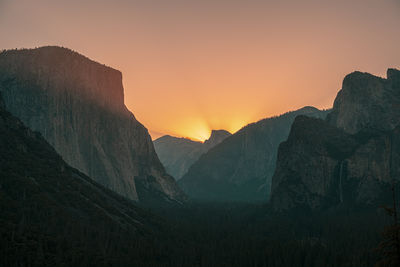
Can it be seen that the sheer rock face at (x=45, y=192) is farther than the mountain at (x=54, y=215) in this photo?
Yes

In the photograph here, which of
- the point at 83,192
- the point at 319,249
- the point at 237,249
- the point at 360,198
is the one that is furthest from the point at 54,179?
the point at 360,198

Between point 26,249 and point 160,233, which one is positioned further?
point 160,233

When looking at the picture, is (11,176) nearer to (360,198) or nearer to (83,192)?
(83,192)

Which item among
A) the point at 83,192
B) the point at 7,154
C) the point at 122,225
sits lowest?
the point at 122,225

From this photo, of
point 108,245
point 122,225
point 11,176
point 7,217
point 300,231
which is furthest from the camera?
point 300,231

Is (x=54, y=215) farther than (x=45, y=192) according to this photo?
No

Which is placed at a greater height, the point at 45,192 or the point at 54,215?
the point at 45,192

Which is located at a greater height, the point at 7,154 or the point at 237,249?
the point at 7,154

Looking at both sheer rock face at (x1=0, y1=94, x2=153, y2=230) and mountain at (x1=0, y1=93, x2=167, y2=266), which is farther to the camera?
sheer rock face at (x1=0, y1=94, x2=153, y2=230)
